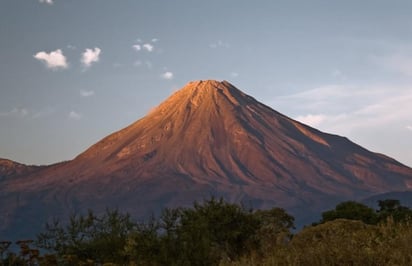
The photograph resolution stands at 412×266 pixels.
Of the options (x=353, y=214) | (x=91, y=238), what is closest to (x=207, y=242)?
(x=91, y=238)

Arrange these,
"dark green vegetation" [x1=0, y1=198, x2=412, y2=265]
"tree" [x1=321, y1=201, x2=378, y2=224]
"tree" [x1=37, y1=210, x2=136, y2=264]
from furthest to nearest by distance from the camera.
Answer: "tree" [x1=321, y1=201, x2=378, y2=224], "tree" [x1=37, y1=210, x2=136, y2=264], "dark green vegetation" [x1=0, y1=198, x2=412, y2=265]

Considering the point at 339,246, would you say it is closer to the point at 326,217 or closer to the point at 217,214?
the point at 217,214

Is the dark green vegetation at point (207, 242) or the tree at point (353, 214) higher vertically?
the tree at point (353, 214)

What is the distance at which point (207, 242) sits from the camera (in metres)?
24.2

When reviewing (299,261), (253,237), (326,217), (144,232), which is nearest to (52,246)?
(144,232)

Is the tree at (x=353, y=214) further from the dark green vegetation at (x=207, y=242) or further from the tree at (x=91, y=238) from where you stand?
the tree at (x=91, y=238)

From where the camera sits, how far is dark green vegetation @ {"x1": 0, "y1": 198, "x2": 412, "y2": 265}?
15172mm

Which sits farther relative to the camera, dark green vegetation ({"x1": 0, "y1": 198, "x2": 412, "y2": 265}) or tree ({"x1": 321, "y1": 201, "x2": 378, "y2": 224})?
tree ({"x1": 321, "y1": 201, "x2": 378, "y2": 224})

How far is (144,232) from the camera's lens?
84.2 feet

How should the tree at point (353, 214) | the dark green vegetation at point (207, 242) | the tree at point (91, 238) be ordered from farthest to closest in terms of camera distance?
1. the tree at point (353, 214)
2. the tree at point (91, 238)
3. the dark green vegetation at point (207, 242)

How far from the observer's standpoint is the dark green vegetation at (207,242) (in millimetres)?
15172

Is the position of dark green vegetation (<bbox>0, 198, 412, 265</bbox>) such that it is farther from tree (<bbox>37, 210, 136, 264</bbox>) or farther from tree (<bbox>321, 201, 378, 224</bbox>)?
tree (<bbox>321, 201, 378, 224</bbox>)

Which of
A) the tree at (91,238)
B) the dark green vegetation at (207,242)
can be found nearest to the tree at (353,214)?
the dark green vegetation at (207,242)

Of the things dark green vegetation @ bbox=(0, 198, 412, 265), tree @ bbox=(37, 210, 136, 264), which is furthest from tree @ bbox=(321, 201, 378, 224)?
tree @ bbox=(37, 210, 136, 264)
